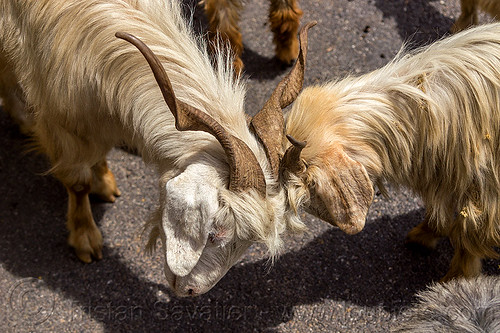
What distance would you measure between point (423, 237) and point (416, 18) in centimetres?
256

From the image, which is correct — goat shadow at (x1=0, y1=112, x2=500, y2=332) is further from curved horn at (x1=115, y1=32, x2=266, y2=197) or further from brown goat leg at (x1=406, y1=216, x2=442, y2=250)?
curved horn at (x1=115, y1=32, x2=266, y2=197)

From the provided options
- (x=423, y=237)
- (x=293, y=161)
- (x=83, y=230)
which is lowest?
(x=83, y=230)

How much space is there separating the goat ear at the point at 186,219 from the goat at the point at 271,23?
1665mm

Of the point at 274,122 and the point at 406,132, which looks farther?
the point at 406,132

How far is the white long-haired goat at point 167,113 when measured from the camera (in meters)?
2.79

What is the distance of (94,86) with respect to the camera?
130 inches

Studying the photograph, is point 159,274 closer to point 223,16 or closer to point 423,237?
point 423,237

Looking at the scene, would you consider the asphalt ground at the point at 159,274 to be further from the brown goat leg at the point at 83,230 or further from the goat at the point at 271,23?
the goat at the point at 271,23

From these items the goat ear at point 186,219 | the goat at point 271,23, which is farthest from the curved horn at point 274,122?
the goat at point 271,23

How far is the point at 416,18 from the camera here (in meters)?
5.83

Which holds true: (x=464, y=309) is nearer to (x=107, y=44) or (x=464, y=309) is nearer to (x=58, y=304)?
(x=107, y=44)

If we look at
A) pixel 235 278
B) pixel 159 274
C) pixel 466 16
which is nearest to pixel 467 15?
pixel 466 16

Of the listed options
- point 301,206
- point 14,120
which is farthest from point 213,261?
point 14,120

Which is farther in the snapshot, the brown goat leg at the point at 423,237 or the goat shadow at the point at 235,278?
the brown goat leg at the point at 423,237
